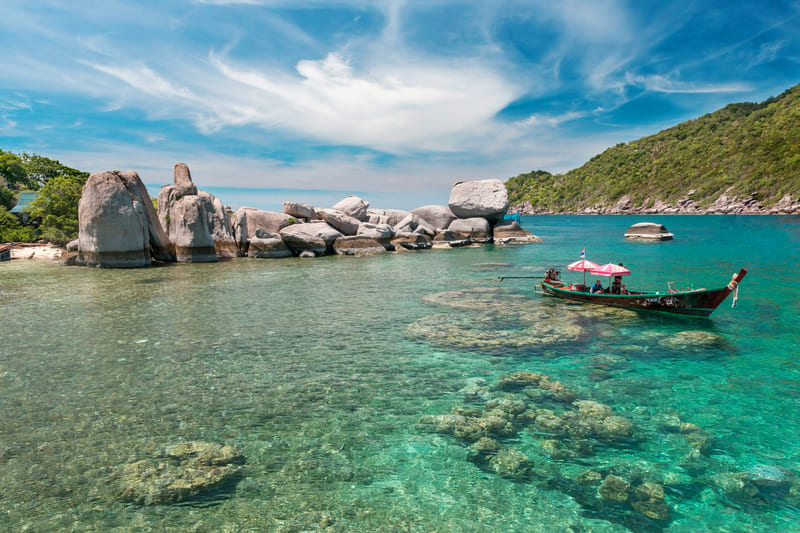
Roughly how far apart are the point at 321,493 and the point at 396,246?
4613 centimetres

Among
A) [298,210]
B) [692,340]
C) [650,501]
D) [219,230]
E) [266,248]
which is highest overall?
[298,210]

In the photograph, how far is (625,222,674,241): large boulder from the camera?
62344 mm

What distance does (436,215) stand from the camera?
6241cm

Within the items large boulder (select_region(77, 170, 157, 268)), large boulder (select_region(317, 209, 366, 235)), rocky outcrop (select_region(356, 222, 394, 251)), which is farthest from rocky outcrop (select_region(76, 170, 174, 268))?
rocky outcrop (select_region(356, 222, 394, 251))

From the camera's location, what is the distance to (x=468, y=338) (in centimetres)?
1567

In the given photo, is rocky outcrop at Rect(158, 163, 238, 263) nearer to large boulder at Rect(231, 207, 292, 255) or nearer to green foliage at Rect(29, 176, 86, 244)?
large boulder at Rect(231, 207, 292, 255)

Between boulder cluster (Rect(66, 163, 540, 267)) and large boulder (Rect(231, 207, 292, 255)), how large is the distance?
0.11m

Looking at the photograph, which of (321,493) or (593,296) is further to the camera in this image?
(593,296)

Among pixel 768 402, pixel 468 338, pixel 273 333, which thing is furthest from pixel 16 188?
pixel 768 402

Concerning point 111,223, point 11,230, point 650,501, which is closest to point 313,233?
point 111,223

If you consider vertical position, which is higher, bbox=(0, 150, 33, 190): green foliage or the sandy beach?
bbox=(0, 150, 33, 190): green foliage

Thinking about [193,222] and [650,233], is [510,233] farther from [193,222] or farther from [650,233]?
[193,222]

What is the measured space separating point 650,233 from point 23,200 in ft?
293

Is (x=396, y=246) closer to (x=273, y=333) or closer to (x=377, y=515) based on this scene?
(x=273, y=333)
